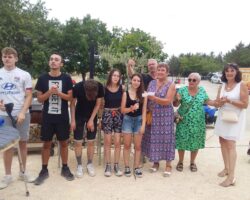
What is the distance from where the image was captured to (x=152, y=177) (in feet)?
15.4

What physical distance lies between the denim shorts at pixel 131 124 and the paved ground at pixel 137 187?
70cm

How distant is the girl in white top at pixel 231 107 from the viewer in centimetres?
428

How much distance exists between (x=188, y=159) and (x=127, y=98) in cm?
192

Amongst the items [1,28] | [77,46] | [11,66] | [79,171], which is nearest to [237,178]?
[79,171]

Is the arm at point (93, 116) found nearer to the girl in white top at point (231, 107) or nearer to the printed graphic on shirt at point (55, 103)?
the printed graphic on shirt at point (55, 103)

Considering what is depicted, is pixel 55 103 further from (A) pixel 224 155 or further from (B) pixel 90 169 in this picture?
(A) pixel 224 155

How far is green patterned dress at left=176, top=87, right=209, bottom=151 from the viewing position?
4.82 meters

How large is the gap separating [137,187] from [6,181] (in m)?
1.74

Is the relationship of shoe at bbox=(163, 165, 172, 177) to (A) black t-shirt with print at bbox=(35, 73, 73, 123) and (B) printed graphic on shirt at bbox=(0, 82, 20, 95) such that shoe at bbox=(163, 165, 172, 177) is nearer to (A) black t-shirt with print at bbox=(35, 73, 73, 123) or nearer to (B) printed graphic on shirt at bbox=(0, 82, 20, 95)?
(A) black t-shirt with print at bbox=(35, 73, 73, 123)

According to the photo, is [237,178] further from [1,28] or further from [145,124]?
[1,28]

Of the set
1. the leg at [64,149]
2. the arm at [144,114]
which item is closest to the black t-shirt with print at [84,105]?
the leg at [64,149]

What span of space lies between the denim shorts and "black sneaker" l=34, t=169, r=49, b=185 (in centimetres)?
124

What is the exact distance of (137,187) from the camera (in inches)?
168

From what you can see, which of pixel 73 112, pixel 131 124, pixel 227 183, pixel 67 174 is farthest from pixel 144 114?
pixel 227 183
